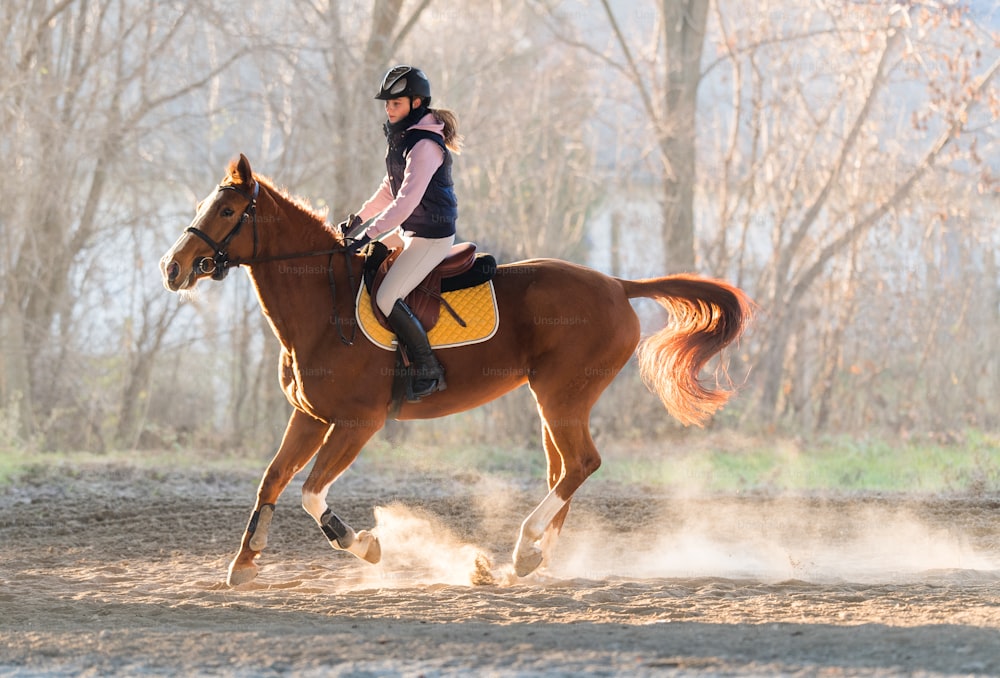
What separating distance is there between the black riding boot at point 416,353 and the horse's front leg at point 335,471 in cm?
30

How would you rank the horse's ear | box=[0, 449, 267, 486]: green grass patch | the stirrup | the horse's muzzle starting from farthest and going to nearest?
box=[0, 449, 267, 486]: green grass patch < the stirrup < the horse's ear < the horse's muzzle

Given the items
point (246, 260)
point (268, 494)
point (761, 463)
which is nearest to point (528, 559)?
point (268, 494)

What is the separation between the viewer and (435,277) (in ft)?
22.4

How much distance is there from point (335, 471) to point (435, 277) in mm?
1273

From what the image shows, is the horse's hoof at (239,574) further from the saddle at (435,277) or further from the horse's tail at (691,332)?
the horse's tail at (691,332)

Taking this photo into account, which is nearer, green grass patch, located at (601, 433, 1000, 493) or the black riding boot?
the black riding boot

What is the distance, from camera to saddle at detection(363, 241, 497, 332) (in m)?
Answer: 6.74

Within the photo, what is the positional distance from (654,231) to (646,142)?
Result: 155 cm

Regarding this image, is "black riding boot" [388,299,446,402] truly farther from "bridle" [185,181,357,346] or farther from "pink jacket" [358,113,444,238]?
"pink jacket" [358,113,444,238]

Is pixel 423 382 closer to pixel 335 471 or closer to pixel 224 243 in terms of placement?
pixel 335 471

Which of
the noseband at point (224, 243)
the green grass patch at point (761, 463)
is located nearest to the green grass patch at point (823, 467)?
the green grass patch at point (761, 463)

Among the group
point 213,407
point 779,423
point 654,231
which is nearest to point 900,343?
point 779,423

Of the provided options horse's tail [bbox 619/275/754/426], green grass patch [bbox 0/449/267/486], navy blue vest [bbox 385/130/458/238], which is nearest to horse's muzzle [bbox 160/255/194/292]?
navy blue vest [bbox 385/130/458/238]

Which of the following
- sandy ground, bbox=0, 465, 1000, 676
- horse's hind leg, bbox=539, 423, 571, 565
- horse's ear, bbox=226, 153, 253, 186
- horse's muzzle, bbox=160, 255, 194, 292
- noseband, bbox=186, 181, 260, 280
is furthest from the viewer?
horse's hind leg, bbox=539, 423, 571, 565
